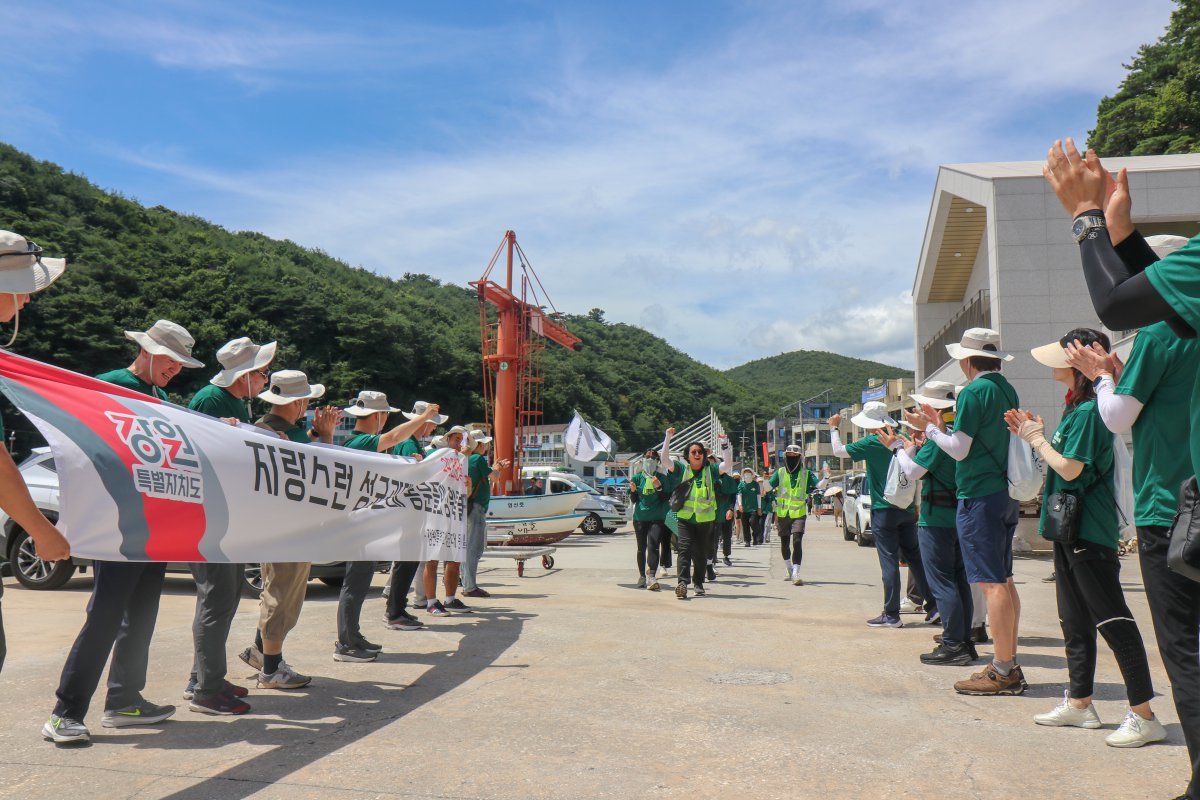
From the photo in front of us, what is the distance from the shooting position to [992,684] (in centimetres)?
549

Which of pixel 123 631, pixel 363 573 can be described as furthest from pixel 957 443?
pixel 123 631

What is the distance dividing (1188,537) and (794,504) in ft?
33.4

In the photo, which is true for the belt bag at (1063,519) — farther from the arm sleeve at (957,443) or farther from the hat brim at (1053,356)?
the arm sleeve at (957,443)

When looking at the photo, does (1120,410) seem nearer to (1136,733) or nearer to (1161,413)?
(1161,413)

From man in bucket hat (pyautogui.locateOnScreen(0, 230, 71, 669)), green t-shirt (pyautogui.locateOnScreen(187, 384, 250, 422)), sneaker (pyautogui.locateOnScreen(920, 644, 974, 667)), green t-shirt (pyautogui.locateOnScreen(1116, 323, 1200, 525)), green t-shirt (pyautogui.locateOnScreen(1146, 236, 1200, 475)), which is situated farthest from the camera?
sneaker (pyautogui.locateOnScreen(920, 644, 974, 667))

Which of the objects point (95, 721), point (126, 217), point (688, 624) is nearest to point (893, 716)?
point (688, 624)

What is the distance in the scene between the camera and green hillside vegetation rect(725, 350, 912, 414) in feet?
496

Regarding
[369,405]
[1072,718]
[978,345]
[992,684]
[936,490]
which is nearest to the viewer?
[1072,718]

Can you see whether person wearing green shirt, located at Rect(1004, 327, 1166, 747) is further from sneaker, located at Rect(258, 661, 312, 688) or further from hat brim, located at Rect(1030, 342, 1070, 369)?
sneaker, located at Rect(258, 661, 312, 688)

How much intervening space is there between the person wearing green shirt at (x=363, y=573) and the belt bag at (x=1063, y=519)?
4300 mm

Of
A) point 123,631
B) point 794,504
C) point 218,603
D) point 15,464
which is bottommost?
point 123,631

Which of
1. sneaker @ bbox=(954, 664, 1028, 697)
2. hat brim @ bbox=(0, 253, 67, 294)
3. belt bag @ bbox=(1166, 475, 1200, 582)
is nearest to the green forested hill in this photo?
hat brim @ bbox=(0, 253, 67, 294)

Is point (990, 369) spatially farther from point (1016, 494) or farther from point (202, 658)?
point (202, 658)

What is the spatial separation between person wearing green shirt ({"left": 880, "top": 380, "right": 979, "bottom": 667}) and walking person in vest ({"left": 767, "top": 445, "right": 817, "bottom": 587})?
509cm
